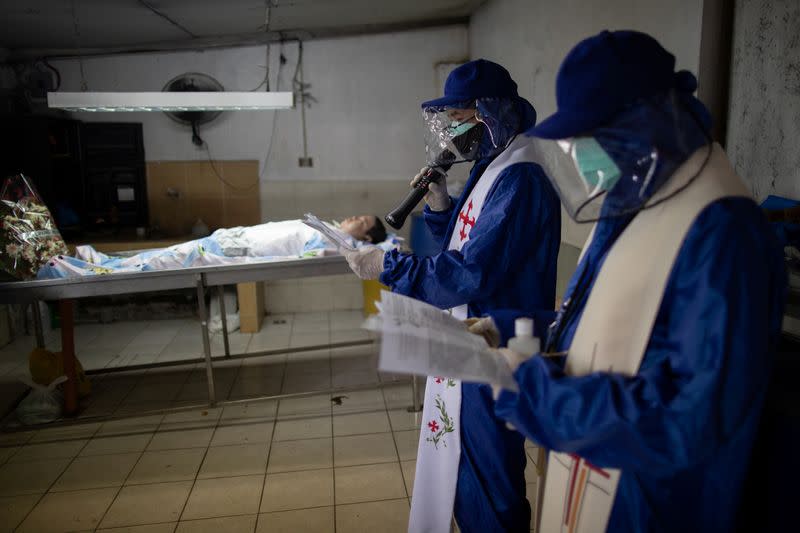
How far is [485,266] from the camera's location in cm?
153

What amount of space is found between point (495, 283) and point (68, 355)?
2.69m

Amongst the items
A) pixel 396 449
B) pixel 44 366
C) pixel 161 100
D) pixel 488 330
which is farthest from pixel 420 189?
pixel 44 366

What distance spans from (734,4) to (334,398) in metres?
2.74

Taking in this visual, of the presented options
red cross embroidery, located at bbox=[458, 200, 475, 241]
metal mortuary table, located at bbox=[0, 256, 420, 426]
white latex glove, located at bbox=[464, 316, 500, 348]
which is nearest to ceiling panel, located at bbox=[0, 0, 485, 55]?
metal mortuary table, located at bbox=[0, 256, 420, 426]

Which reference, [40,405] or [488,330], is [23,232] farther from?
[488,330]

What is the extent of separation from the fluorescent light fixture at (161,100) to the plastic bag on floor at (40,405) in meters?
1.53

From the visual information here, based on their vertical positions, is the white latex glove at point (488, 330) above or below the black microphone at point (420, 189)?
below

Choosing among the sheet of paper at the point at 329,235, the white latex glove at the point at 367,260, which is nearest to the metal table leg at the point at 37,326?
the sheet of paper at the point at 329,235

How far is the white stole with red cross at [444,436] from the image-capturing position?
1690 millimetres

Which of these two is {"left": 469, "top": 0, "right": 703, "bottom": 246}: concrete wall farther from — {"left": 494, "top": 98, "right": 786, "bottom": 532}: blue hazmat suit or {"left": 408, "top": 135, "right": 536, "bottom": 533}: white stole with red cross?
{"left": 494, "top": 98, "right": 786, "bottom": 532}: blue hazmat suit

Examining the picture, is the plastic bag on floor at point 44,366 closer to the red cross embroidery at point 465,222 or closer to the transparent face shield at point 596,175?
the red cross embroidery at point 465,222

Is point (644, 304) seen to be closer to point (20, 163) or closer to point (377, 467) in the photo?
point (377, 467)

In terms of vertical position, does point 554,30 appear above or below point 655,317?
above

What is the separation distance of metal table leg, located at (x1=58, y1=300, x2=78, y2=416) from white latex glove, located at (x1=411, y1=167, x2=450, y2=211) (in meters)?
2.27
